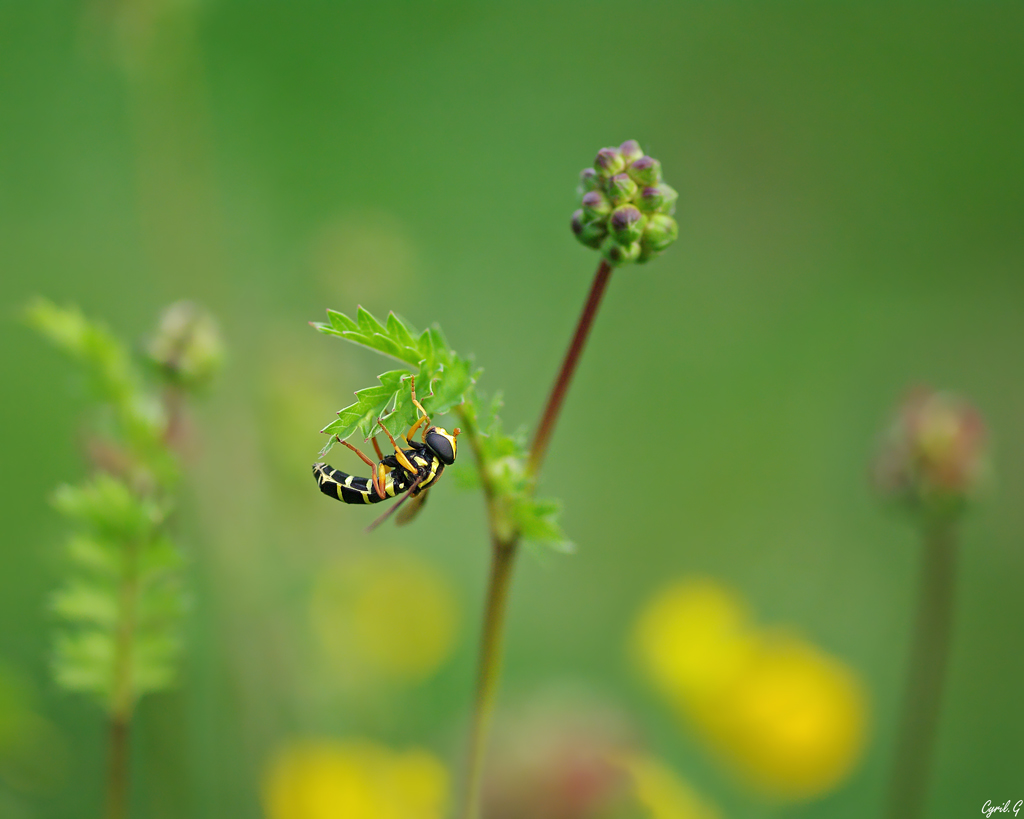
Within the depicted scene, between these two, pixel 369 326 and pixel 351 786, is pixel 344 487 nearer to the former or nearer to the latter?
pixel 369 326

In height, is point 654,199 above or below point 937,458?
below

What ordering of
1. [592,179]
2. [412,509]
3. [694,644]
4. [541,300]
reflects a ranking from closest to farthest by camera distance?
[592,179]
[412,509]
[694,644]
[541,300]

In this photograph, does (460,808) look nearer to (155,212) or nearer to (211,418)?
(211,418)

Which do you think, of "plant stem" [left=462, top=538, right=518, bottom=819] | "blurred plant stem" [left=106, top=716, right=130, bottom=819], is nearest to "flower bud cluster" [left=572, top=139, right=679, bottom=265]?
"plant stem" [left=462, top=538, right=518, bottom=819]

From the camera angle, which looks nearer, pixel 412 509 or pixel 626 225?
pixel 626 225

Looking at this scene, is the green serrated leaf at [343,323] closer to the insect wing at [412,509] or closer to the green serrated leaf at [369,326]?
the green serrated leaf at [369,326]

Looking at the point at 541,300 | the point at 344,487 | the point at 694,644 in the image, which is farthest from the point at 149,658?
the point at 541,300
